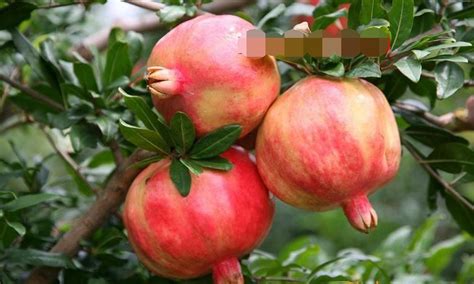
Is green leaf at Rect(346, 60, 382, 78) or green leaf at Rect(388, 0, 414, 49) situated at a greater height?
green leaf at Rect(388, 0, 414, 49)

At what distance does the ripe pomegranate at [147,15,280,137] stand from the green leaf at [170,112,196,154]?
13 mm

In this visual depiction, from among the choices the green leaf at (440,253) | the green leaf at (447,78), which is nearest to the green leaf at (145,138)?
the green leaf at (447,78)

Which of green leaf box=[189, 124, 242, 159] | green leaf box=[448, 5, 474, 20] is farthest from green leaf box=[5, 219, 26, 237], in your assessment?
green leaf box=[448, 5, 474, 20]

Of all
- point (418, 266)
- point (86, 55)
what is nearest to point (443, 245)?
point (418, 266)

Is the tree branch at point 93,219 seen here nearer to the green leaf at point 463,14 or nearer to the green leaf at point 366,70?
the green leaf at point 366,70

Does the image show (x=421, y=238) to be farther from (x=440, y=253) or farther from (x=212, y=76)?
(x=212, y=76)

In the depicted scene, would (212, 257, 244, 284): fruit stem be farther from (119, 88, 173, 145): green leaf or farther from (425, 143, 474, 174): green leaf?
(425, 143, 474, 174): green leaf

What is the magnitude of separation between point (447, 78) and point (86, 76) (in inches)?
19.0

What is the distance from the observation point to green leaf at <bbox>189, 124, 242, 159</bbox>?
2.48 ft

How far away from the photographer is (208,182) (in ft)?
2.54

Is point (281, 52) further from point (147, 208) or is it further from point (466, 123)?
point (466, 123)

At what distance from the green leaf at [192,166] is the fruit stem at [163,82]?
0.08 metres

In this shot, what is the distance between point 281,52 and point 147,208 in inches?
9.1

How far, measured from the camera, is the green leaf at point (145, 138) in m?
0.76
